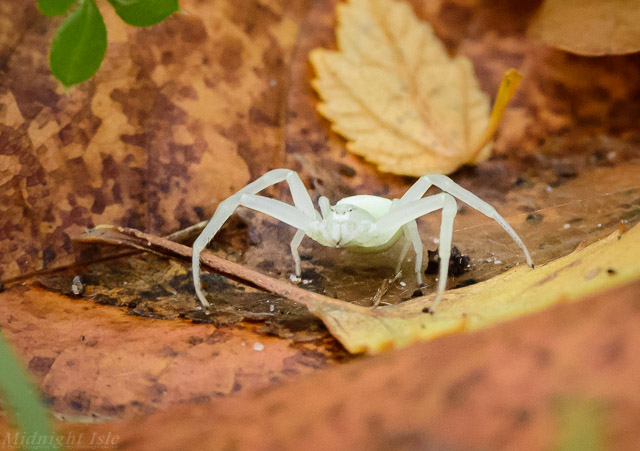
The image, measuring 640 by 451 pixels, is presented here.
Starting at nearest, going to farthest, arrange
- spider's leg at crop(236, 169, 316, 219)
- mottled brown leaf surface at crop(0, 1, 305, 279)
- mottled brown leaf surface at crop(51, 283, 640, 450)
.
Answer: mottled brown leaf surface at crop(51, 283, 640, 450), mottled brown leaf surface at crop(0, 1, 305, 279), spider's leg at crop(236, 169, 316, 219)

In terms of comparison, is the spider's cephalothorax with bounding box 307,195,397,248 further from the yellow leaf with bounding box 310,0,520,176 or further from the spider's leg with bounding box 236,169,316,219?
the yellow leaf with bounding box 310,0,520,176

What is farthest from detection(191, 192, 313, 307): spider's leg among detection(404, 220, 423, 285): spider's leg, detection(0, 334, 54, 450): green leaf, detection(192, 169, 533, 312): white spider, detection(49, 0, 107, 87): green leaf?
detection(0, 334, 54, 450): green leaf

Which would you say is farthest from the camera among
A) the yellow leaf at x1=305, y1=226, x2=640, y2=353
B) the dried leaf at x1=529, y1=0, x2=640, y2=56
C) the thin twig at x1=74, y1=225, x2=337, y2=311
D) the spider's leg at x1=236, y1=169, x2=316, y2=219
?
the dried leaf at x1=529, y1=0, x2=640, y2=56

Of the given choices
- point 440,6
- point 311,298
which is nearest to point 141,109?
point 311,298

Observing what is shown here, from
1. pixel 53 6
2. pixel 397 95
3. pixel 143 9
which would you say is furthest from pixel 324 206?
pixel 53 6

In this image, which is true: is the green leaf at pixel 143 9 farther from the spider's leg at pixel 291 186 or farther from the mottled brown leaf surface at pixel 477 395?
the mottled brown leaf surface at pixel 477 395
